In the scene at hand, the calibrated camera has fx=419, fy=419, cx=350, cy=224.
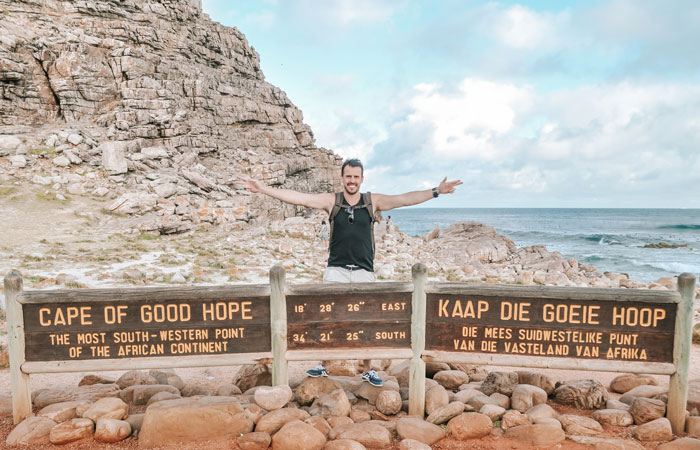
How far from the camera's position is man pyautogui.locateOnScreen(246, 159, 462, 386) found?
4.97 m

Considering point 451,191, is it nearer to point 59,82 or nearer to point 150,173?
point 150,173

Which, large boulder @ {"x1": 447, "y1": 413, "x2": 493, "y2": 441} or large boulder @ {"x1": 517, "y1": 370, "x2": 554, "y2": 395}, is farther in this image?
large boulder @ {"x1": 517, "y1": 370, "x2": 554, "y2": 395}

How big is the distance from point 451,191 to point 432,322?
1614 mm

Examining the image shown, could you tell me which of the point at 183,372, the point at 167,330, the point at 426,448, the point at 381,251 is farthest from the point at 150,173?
the point at 426,448

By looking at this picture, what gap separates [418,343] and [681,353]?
2627 mm

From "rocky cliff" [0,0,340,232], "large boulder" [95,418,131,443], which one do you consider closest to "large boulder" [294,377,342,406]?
"large boulder" [95,418,131,443]

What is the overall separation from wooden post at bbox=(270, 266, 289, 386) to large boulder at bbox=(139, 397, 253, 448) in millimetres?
610

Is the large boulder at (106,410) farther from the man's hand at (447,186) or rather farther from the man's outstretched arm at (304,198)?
the man's hand at (447,186)

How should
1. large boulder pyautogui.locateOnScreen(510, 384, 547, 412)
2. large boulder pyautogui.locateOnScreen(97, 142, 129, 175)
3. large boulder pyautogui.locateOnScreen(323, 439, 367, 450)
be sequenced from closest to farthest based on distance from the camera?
large boulder pyautogui.locateOnScreen(323, 439, 367, 450) < large boulder pyautogui.locateOnScreen(510, 384, 547, 412) < large boulder pyautogui.locateOnScreen(97, 142, 129, 175)

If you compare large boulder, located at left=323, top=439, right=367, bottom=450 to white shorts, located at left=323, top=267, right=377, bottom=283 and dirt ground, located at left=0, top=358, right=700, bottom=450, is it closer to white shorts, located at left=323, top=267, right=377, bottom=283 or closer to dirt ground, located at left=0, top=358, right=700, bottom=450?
dirt ground, located at left=0, top=358, right=700, bottom=450

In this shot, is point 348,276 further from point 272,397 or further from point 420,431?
point 420,431

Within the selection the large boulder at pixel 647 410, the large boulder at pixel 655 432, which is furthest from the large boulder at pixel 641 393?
the large boulder at pixel 655 432

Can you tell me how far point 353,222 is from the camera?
16.2 feet

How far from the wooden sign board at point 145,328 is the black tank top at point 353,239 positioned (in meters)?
1.06
